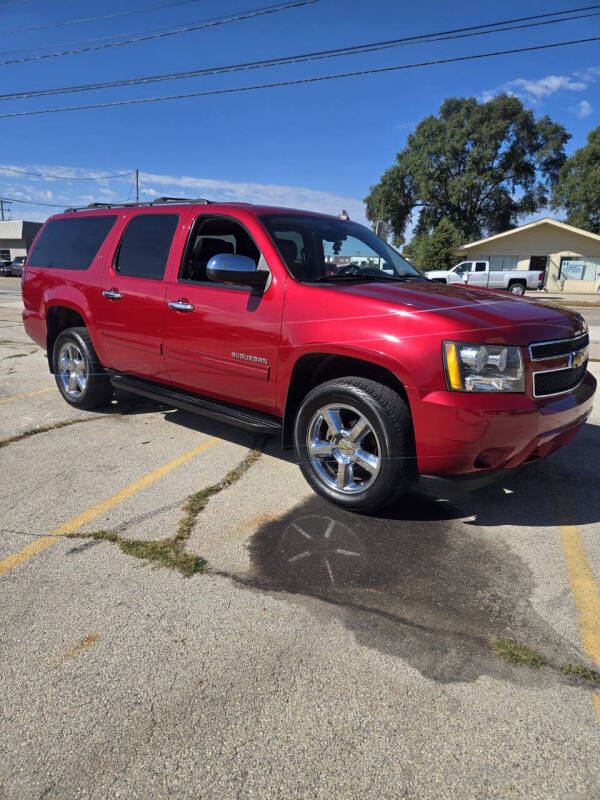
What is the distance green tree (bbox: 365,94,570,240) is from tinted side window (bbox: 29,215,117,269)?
46.7 metres

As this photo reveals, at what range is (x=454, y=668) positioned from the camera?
210 centimetres

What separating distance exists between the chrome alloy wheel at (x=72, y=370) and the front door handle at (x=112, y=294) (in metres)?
0.87

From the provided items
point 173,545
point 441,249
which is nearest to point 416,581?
point 173,545

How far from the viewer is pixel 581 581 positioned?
2.71 meters

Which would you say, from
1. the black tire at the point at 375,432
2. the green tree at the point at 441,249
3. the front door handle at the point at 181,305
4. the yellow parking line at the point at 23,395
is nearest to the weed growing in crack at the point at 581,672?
the black tire at the point at 375,432

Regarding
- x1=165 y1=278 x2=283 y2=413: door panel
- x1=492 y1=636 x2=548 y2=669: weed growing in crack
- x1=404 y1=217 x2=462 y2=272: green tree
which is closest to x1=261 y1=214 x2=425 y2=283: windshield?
x1=165 y1=278 x2=283 y2=413: door panel

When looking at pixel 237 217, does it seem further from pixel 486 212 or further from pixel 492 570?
pixel 486 212

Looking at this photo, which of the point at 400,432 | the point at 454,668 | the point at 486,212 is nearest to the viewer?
the point at 454,668

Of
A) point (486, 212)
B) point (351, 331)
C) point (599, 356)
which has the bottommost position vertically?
point (599, 356)

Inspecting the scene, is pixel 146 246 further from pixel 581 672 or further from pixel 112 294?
pixel 581 672

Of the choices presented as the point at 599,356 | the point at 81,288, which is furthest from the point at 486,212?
the point at 81,288

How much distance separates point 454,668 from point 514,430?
1293mm

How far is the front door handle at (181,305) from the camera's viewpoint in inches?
159

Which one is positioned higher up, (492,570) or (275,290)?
(275,290)
